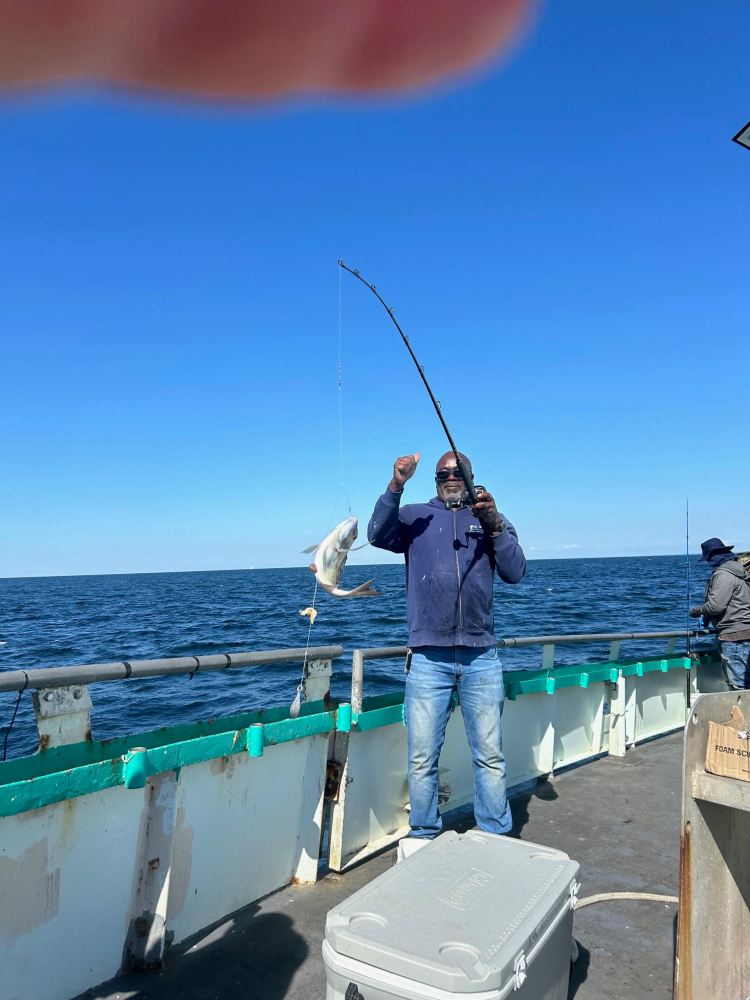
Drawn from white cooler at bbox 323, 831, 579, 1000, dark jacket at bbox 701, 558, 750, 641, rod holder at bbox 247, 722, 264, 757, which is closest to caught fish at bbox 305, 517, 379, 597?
rod holder at bbox 247, 722, 264, 757

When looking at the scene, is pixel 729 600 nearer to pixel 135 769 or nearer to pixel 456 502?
pixel 456 502

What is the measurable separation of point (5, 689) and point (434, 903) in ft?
5.42

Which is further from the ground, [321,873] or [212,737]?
[212,737]

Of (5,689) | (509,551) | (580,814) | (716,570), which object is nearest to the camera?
(5,689)

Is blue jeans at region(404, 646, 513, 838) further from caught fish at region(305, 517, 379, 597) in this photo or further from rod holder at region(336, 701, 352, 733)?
caught fish at region(305, 517, 379, 597)

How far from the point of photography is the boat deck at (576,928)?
8.55 ft

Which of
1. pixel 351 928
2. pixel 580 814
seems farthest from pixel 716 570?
pixel 351 928

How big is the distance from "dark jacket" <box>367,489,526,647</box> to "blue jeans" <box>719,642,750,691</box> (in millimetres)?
4376

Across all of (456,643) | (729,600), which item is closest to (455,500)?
(456,643)

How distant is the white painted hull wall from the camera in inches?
95.2

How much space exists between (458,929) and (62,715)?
5.92 feet

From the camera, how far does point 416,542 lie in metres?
3.65

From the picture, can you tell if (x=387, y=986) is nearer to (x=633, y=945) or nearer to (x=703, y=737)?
(x=703, y=737)

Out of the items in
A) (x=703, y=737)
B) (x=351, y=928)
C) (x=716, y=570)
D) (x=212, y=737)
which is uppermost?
(x=716, y=570)
